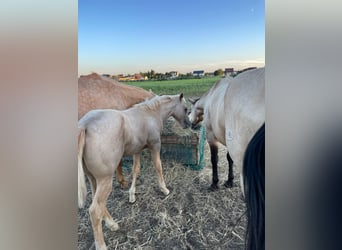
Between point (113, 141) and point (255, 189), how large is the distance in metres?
0.56

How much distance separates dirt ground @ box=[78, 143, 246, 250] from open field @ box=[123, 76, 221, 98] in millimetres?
234

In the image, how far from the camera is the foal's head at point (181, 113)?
1.11 metres

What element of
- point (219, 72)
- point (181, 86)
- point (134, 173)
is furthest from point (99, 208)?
point (219, 72)

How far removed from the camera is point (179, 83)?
108cm

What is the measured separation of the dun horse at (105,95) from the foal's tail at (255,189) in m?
0.46

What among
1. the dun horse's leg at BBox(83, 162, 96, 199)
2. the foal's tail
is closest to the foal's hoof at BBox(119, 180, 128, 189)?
the dun horse's leg at BBox(83, 162, 96, 199)

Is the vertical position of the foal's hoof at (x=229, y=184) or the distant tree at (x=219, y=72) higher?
the distant tree at (x=219, y=72)

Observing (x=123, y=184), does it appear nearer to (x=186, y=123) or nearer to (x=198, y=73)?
(x=186, y=123)

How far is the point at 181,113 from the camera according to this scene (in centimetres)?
112

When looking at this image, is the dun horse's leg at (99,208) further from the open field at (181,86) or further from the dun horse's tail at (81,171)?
the open field at (181,86)

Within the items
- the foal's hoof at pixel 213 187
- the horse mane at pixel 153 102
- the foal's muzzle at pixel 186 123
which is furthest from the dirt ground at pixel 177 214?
the horse mane at pixel 153 102

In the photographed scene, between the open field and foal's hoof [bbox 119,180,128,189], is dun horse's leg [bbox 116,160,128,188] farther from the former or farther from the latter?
the open field
